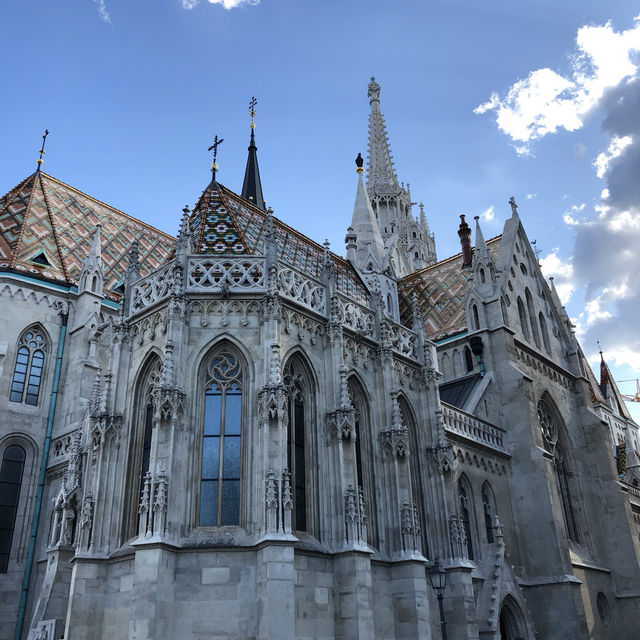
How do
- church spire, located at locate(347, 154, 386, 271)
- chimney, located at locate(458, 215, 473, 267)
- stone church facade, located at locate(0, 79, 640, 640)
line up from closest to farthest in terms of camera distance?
stone church facade, located at locate(0, 79, 640, 640) < church spire, located at locate(347, 154, 386, 271) < chimney, located at locate(458, 215, 473, 267)

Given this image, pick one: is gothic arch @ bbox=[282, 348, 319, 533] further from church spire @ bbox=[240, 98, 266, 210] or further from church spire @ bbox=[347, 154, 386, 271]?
church spire @ bbox=[240, 98, 266, 210]

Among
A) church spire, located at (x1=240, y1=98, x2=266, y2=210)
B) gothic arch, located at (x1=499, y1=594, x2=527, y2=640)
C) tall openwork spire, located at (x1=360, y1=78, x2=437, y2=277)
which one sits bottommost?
gothic arch, located at (x1=499, y1=594, x2=527, y2=640)

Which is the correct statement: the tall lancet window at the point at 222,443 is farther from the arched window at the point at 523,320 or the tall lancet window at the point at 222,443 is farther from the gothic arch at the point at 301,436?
the arched window at the point at 523,320

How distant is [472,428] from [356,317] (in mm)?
6885

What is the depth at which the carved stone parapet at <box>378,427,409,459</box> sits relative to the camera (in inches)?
613

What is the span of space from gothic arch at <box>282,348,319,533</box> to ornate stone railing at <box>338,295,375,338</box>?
1.79 meters

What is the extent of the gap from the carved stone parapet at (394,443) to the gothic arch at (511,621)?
668 centimetres

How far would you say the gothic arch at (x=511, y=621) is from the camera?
19094mm

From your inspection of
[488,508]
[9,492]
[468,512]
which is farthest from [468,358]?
[9,492]

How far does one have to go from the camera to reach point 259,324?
47.4ft

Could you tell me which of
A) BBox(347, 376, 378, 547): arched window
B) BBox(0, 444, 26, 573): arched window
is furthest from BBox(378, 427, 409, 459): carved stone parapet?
BBox(0, 444, 26, 573): arched window

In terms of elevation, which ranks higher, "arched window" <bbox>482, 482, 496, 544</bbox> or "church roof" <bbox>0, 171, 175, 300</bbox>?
"church roof" <bbox>0, 171, 175, 300</bbox>

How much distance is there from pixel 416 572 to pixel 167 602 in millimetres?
5580

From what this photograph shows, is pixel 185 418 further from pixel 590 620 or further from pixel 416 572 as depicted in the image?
pixel 590 620
